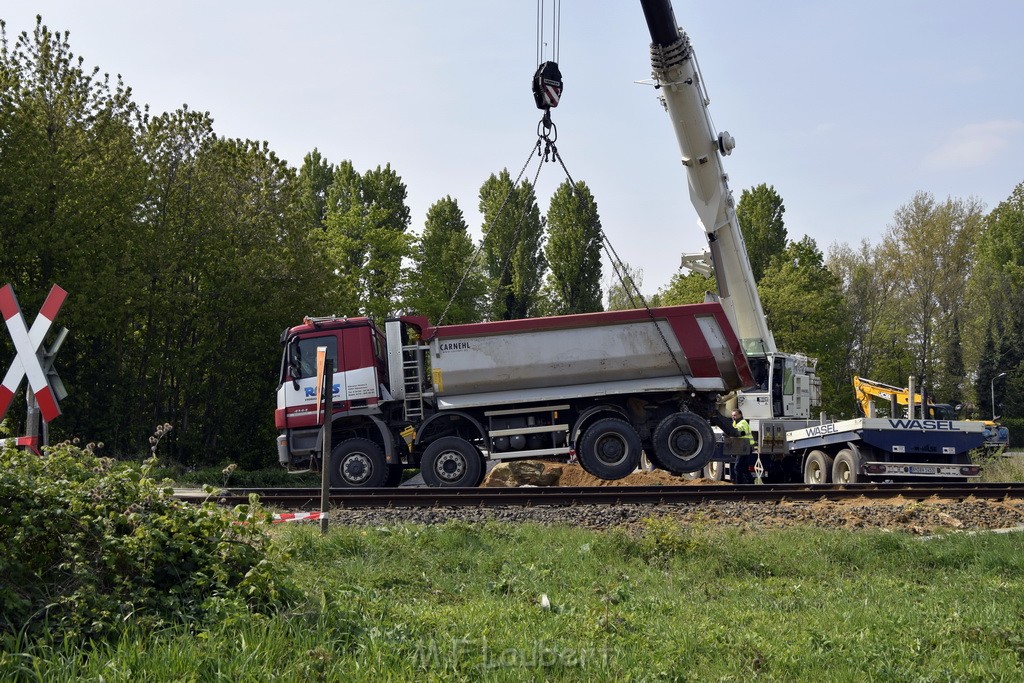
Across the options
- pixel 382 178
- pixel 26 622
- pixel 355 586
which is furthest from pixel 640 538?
pixel 382 178

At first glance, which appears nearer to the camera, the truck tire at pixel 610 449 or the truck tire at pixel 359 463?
the truck tire at pixel 610 449

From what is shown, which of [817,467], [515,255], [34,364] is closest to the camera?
[34,364]

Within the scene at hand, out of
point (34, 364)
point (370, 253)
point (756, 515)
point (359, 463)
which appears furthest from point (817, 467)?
point (370, 253)

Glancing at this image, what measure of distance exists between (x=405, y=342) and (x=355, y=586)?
9.49m

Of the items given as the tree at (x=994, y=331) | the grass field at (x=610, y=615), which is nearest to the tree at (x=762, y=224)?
the tree at (x=994, y=331)

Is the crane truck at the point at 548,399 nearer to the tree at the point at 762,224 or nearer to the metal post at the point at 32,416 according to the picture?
the metal post at the point at 32,416

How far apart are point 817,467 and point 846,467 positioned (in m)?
1.03

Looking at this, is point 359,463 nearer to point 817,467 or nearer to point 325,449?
point 325,449

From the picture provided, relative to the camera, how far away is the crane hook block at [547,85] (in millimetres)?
13750

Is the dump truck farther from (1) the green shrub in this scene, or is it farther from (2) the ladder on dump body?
(1) the green shrub

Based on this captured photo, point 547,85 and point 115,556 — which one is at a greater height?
point 547,85

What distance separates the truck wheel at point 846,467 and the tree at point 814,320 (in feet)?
89.8

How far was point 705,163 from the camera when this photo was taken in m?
18.6

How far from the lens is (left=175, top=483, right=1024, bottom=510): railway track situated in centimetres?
1252
